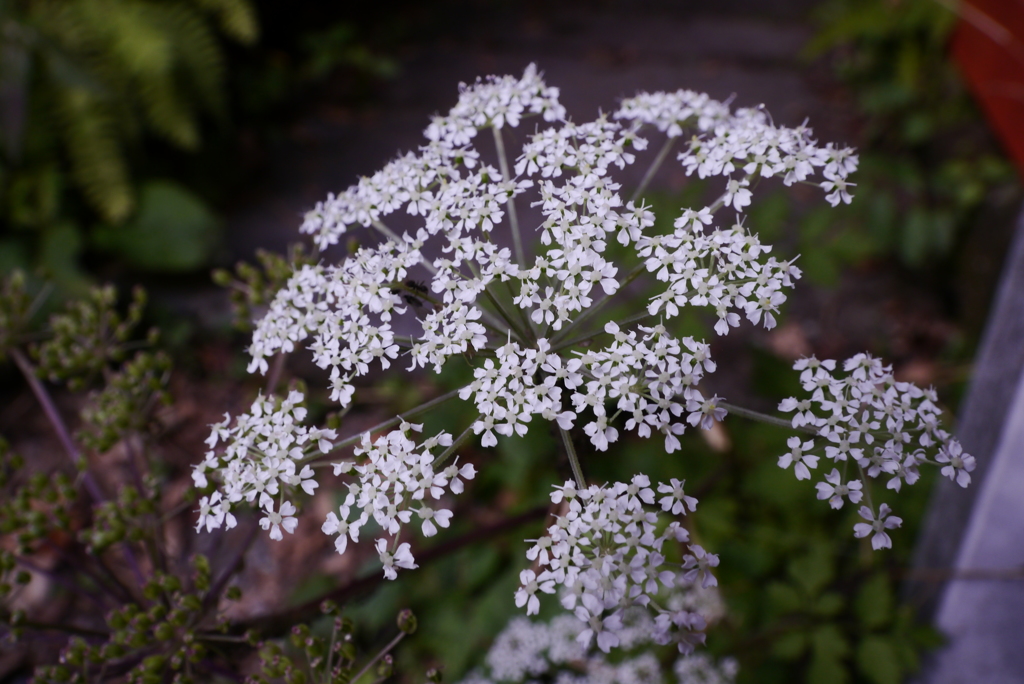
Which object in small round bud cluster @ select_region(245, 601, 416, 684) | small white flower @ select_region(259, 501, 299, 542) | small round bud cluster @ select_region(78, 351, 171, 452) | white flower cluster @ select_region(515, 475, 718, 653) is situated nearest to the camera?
white flower cluster @ select_region(515, 475, 718, 653)

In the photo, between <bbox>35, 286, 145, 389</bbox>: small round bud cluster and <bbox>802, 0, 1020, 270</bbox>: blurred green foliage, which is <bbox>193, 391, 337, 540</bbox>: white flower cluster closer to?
<bbox>35, 286, 145, 389</bbox>: small round bud cluster

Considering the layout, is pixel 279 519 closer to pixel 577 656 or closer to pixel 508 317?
pixel 508 317

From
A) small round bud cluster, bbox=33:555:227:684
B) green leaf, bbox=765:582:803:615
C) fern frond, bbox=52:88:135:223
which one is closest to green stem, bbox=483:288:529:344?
small round bud cluster, bbox=33:555:227:684

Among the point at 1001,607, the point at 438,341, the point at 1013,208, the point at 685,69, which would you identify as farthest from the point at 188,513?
the point at 685,69

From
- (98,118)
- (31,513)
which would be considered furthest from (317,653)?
(98,118)

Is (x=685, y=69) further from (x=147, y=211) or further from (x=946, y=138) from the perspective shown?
(x=147, y=211)

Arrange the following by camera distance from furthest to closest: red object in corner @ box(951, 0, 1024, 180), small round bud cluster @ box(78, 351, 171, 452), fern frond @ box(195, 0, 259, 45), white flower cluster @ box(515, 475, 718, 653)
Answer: fern frond @ box(195, 0, 259, 45) → red object in corner @ box(951, 0, 1024, 180) → small round bud cluster @ box(78, 351, 171, 452) → white flower cluster @ box(515, 475, 718, 653)

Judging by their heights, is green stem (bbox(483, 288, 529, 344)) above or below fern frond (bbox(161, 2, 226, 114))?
above
